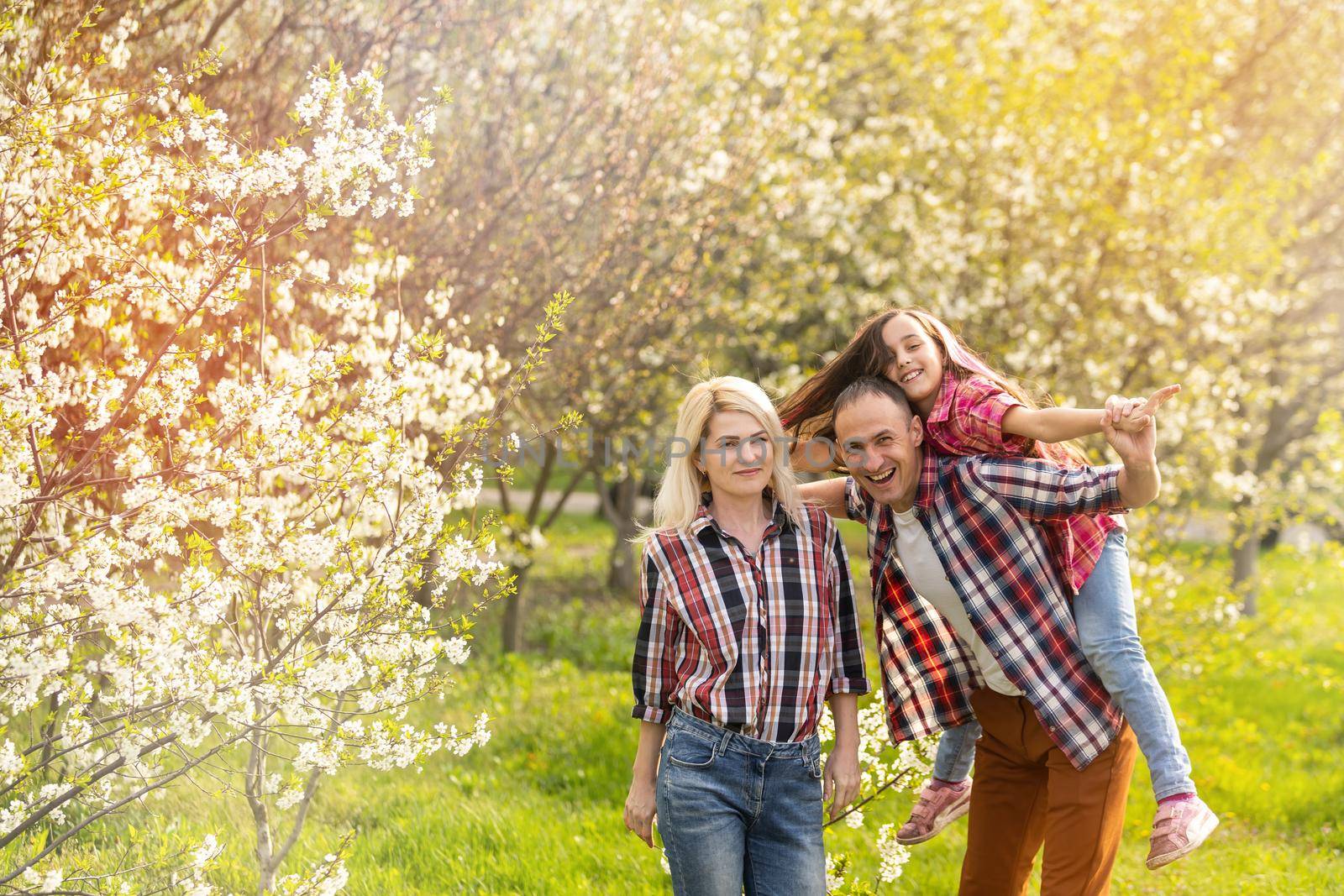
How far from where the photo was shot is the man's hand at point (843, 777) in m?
2.73

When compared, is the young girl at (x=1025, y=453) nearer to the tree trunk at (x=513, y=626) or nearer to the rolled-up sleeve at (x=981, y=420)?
the rolled-up sleeve at (x=981, y=420)

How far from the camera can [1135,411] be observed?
2494mm

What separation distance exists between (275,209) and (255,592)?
2.15 meters

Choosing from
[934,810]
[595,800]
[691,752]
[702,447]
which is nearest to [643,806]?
[691,752]

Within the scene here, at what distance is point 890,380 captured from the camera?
10.3ft

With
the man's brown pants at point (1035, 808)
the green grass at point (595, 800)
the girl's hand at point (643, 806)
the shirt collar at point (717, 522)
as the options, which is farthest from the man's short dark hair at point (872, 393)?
the green grass at point (595, 800)

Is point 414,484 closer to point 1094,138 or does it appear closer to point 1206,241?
point 1094,138

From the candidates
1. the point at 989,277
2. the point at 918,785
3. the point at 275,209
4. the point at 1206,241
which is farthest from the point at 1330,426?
the point at 275,209

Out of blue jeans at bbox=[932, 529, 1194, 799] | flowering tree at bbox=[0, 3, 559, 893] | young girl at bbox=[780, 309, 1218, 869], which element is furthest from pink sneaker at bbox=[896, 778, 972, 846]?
flowering tree at bbox=[0, 3, 559, 893]

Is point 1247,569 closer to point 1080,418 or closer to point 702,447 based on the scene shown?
point 1080,418

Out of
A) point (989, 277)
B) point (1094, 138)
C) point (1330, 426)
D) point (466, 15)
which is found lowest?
point (1330, 426)

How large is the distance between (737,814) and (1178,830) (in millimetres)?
1059

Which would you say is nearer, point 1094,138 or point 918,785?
point 918,785

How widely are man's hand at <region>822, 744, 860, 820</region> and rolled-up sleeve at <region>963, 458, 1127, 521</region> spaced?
0.77 m
